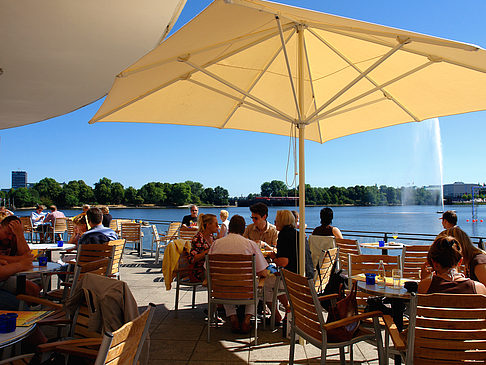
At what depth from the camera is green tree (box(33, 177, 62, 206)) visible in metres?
46.6

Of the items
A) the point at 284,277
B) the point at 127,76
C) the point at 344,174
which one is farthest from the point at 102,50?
the point at 344,174

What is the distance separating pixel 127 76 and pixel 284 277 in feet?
8.08

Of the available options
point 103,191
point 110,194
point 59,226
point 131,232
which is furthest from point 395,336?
point 110,194

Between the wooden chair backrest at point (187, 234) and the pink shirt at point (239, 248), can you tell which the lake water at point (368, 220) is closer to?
the wooden chair backrest at point (187, 234)

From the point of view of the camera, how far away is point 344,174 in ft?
258

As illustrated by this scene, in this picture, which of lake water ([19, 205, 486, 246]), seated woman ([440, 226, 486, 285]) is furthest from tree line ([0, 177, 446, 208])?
seated woman ([440, 226, 486, 285])

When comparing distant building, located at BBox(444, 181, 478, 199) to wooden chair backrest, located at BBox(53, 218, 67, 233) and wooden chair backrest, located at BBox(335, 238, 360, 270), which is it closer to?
wooden chair backrest, located at BBox(53, 218, 67, 233)

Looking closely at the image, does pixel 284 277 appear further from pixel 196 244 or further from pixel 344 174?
pixel 344 174

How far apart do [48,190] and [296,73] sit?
4884cm

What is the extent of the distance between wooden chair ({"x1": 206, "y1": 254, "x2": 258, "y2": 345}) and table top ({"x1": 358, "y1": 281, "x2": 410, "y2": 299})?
3.55 ft

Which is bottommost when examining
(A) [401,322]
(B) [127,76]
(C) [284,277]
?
(A) [401,322]

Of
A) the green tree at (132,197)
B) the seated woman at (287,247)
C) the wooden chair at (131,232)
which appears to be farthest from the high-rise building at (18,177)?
the seated woman at (287,247)

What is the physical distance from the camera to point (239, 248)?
13.6ft

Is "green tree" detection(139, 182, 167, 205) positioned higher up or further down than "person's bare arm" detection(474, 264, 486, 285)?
higher up
